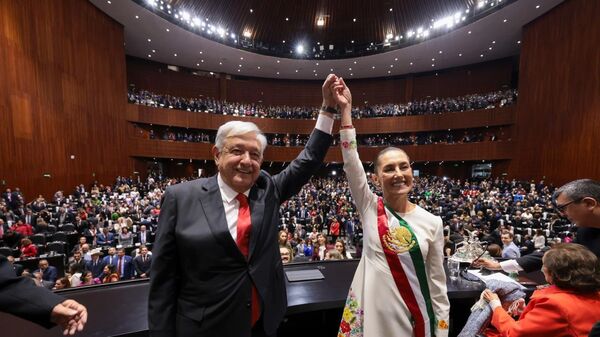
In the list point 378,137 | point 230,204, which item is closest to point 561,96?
point 378,137

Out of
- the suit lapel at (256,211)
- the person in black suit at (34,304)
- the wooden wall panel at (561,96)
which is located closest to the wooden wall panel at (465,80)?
the wooden wall panel at (561,96)

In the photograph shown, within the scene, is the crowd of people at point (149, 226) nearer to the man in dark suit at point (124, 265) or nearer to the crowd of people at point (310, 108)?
the man in dark suit at point (124, 265)

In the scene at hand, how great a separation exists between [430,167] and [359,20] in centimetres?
1112

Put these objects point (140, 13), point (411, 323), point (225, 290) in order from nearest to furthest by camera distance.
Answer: point (225, 290) < point (411, 323) < point (140, 13)

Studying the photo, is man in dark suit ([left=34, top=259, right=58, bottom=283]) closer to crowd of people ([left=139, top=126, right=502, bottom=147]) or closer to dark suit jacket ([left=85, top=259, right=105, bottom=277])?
dark suit jacket ([left=85, top=259, right=105, bottom=277])

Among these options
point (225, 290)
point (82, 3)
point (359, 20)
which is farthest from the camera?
point (359, 20)

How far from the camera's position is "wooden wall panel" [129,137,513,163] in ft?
57.8

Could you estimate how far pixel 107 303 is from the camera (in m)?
1.57

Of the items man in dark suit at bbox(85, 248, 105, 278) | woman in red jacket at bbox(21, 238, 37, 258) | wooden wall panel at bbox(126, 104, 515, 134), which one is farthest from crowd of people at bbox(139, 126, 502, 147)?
man in dark suit at bbox(85, 248, 105, 278)

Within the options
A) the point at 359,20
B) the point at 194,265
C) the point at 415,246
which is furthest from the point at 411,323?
the point at 359,20

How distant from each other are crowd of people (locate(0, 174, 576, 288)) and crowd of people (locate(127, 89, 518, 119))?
6.69 meters

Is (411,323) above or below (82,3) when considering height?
below

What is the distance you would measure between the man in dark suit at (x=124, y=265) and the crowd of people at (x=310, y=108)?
14.4 m

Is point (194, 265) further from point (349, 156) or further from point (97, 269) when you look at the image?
point (97, 269)
